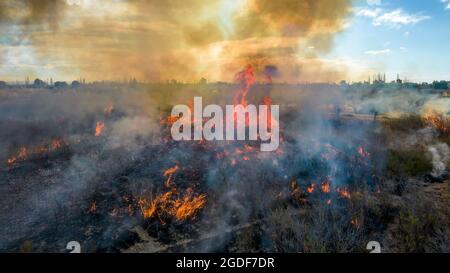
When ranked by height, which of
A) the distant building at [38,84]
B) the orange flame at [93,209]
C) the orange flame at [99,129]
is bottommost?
the orange flame at [93,209]

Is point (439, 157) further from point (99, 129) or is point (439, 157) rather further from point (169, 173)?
point (99, 129)

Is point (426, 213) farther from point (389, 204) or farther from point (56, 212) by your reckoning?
point (56, 212)

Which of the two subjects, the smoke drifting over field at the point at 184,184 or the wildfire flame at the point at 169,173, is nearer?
the smoke drifting over field at the point at 184,184

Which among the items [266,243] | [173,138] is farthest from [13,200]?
[266,243]

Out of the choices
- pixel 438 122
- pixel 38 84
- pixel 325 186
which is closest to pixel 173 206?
A: pixel 325 186

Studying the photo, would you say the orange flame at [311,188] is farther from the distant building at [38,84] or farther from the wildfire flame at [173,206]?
the distant building at [38,84]

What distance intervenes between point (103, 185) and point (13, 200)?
2.53 meters

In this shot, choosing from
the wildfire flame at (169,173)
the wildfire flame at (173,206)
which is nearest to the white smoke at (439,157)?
the wildfire flame at (173,206)

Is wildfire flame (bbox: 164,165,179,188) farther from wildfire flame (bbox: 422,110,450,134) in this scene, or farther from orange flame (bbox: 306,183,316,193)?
wildfire flame (bbox: 422,110,450,134)

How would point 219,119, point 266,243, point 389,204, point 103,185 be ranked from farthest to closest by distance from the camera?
1. point 219,119
2. point 103,185
3. point 389,204
4. point 266,243

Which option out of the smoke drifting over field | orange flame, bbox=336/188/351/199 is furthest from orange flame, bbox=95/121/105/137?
orange flame, bbox=336/188/351/199

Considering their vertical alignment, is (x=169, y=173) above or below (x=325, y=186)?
above

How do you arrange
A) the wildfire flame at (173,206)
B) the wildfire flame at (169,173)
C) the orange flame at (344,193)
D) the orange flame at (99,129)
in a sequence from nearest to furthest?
the wildfire flame at (173,206)
the orange flame at (344,193)
the wildfire flame at (169,173)
the orange flame at (99,129)

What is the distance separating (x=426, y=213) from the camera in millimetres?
8031
